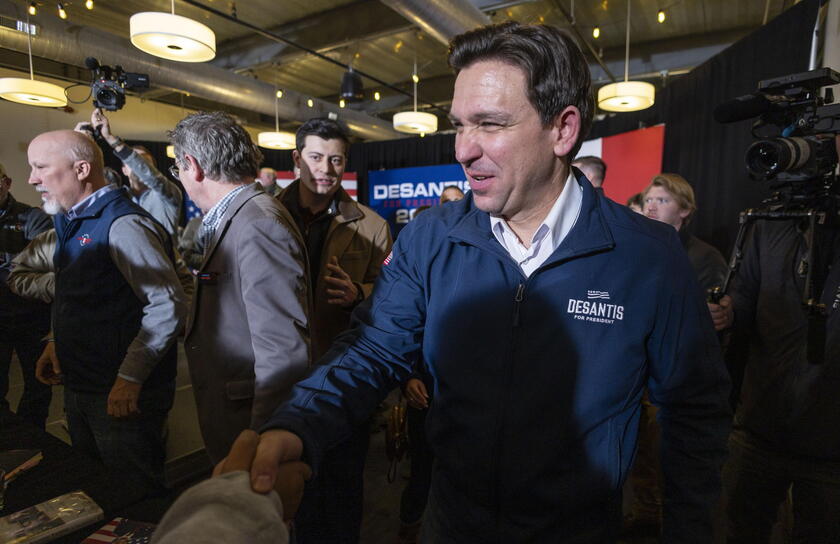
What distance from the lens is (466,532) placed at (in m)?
0.97

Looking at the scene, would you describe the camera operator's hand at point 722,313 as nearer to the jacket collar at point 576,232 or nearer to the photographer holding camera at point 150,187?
the jacket collar at point 576,232

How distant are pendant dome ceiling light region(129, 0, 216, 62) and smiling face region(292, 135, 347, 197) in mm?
1758

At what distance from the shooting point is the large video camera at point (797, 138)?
1.30 m

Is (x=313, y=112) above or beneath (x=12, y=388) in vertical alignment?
above

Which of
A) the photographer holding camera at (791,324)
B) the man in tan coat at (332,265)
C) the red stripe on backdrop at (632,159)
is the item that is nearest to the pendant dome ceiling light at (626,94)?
the red stripe on backdrop at (632,159)

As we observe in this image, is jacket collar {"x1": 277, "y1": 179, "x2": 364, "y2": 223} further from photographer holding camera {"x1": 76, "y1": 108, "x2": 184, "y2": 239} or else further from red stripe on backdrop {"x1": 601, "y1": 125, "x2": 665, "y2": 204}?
red stripe on backdrop {"x1": 601, "y1": 125, "x2": 665, "y2": 204}

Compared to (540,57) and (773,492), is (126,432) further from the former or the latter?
(773,492)

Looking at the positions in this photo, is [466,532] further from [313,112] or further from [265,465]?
[313,112]

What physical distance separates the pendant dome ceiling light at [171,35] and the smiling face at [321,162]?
1758 millimetres

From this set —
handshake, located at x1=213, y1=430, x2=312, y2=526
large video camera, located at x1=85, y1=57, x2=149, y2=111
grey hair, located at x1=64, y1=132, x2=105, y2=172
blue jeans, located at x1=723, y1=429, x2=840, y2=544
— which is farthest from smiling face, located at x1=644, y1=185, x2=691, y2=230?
large video camera, located at x1=85, y1=57, x2=149, y2=111

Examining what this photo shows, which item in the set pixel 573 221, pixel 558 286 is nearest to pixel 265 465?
pixel 558 286

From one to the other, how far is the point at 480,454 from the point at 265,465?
46cm

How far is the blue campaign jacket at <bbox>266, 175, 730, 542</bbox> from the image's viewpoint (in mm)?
863

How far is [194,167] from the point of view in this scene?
5.10 feet
